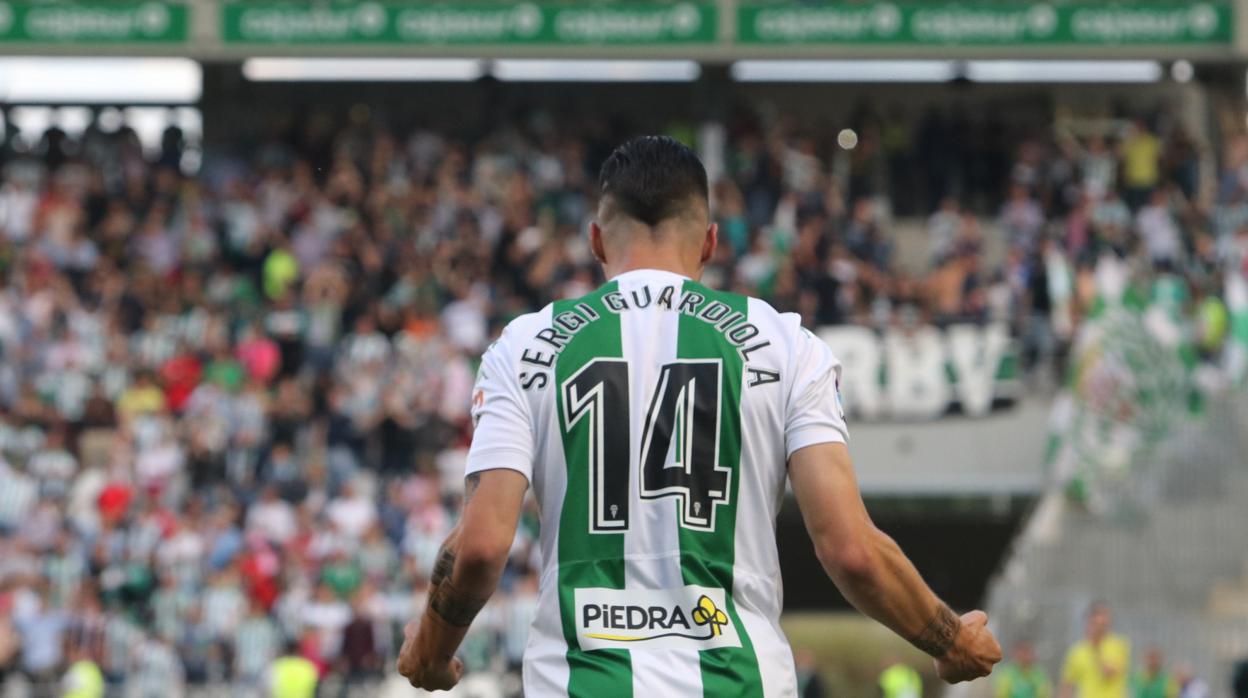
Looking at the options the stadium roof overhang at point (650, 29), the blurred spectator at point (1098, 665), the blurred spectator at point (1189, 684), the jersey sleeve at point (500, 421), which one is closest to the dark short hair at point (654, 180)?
the jersey sleeve at point (500, 421)

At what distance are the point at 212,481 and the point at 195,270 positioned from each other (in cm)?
379

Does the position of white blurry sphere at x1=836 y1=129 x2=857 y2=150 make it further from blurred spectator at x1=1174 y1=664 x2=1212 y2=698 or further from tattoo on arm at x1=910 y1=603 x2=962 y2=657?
tattoo on arm at x1=910 y1=603 x2=962 y2=657

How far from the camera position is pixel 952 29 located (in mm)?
25109

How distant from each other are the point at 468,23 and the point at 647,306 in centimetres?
2130

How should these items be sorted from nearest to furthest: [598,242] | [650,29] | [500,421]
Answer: [500,421]
[598,242]
[650,29]

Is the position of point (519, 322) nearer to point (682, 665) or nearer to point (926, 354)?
point (682, 665)

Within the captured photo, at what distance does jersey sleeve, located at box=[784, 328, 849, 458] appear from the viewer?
4.12m

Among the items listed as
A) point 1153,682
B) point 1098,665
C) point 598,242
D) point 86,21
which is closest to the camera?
point 598,242

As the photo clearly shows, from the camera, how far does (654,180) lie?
430 centimetres

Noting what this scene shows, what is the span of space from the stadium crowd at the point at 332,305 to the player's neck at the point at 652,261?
1301 cm

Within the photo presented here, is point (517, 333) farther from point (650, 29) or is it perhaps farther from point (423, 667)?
point (650, 29)

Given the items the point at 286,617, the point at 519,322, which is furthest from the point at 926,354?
the point at 519,322

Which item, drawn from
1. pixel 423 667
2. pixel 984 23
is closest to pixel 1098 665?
pixel 984 23

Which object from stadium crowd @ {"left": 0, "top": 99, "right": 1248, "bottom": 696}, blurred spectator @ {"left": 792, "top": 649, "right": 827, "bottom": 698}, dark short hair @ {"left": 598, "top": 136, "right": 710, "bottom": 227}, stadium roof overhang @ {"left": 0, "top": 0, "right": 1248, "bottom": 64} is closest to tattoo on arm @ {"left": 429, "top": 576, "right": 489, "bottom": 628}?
dark short hair @ {"left": 598, "top": 136, "right": 710, "bottom": 227}
